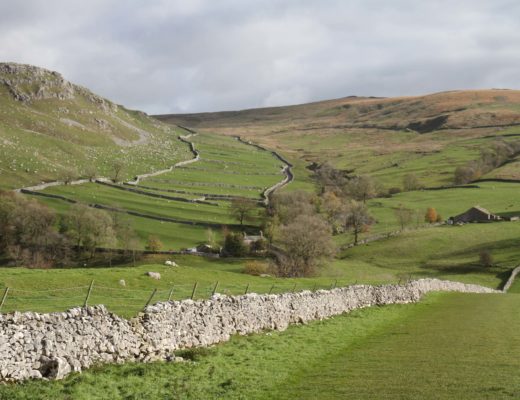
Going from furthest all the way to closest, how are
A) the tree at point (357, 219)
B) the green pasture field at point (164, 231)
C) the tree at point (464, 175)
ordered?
the tree at point (464, 175) < the tree at point (357, 219) < the green pasture field at point (164, 231)

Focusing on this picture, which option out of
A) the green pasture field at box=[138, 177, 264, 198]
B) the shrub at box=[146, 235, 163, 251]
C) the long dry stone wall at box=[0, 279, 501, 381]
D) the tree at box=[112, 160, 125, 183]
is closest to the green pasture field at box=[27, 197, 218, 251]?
the shrub at box=[146, 235, 163, 251]

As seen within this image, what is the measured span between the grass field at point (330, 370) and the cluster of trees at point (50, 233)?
2856 inches

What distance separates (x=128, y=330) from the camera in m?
20.9

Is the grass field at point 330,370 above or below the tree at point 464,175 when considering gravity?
below

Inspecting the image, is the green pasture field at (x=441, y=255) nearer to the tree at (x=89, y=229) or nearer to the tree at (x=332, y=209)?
the tree at (x=332, y=209)

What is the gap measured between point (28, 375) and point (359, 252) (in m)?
95.8

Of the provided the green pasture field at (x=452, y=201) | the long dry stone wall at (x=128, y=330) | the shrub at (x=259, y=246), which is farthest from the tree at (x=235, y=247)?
the long dry stone wall at (x=128, y=330)

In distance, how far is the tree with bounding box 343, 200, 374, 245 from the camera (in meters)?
121

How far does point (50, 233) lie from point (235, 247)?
33.7 m

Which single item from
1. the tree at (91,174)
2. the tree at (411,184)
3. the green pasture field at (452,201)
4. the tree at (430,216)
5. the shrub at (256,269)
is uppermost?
the tree at (91,174)

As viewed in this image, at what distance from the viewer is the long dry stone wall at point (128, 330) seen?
55.4 ft

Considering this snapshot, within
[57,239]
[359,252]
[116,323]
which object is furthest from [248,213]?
[116,323]

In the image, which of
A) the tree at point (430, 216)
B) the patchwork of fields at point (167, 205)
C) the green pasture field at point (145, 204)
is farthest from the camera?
the tree at point (430, 216)

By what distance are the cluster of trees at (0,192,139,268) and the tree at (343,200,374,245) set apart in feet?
160
